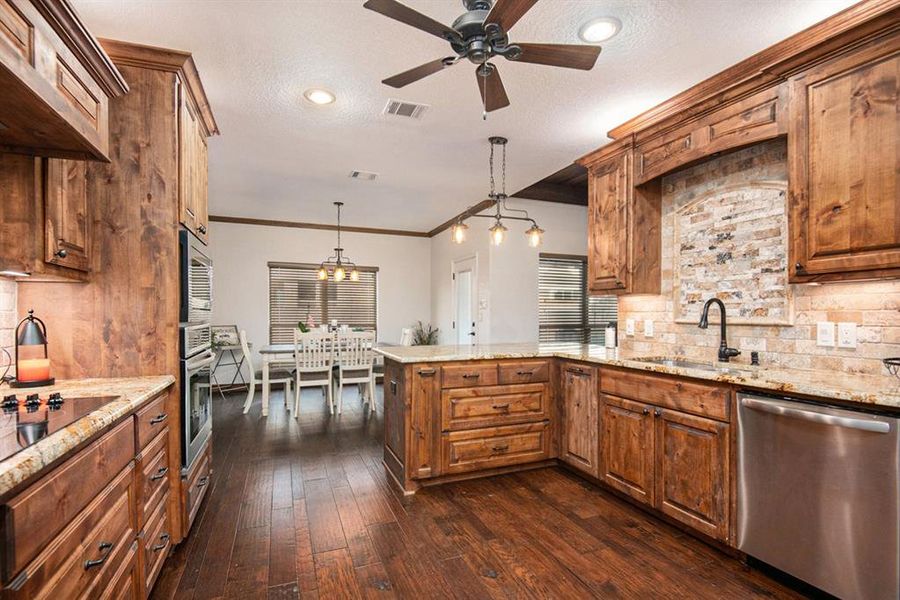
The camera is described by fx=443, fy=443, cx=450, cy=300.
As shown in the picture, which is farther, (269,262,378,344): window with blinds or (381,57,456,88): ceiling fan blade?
(269,262,378,344): window with blinds

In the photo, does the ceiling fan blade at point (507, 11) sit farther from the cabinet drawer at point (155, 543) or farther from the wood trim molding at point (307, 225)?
the wood trim molding at point (307, 225)

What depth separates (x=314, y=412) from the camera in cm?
518

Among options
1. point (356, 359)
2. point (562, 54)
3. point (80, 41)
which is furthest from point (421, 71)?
point (356, 359)

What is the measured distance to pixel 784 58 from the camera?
2193mm

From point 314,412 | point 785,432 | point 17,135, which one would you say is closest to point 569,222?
point 314,412

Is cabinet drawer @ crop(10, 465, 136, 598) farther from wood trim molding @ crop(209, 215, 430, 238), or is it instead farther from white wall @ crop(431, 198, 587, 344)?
wood trim molding @ crop(209, 215, 430, 238)

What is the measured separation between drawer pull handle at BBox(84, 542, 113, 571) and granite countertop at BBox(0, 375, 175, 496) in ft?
1.14

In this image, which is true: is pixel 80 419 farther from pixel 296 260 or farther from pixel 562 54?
pixel 296 260

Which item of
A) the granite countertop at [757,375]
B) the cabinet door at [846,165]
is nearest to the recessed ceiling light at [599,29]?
the cabinet door at [846,165]

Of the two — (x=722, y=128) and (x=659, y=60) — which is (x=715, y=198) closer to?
(x=722, y=128)

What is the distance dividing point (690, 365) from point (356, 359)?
356cm

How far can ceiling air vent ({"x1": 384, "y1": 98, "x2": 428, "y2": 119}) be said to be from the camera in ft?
9.75

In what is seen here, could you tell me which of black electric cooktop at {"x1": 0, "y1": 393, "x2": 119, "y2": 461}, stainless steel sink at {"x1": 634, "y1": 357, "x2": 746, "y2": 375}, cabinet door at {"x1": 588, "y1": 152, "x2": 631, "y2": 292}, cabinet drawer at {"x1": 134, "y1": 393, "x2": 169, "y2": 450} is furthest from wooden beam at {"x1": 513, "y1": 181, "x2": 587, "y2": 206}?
black electric cooktop at {"x1": 0, "y1": 393, "x2": 119, "y2": 461}

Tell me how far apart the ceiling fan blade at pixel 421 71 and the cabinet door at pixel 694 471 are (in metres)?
2.10
